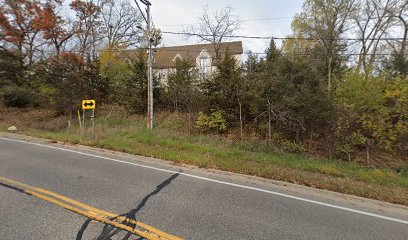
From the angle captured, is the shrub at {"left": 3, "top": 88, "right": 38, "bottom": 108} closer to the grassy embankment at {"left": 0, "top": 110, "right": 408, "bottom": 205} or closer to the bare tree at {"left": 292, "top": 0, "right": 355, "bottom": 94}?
the grassy embankment at {"left": 0, "top": 110, "right": 408, "bottom": 205}

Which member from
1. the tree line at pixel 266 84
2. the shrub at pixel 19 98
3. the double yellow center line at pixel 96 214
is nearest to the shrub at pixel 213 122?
the tree line at pixel 266 84

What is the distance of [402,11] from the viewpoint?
19.1 m

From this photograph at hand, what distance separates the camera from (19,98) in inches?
848

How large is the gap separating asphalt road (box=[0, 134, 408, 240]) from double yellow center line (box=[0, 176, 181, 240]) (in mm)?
118

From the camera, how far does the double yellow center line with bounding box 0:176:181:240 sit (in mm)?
3189

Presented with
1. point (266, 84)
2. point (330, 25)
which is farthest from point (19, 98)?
point (330, 25)

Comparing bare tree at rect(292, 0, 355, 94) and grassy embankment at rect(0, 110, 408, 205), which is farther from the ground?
bare tree at rect(292, 0, 355, 94)

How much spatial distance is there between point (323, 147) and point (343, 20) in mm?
13730

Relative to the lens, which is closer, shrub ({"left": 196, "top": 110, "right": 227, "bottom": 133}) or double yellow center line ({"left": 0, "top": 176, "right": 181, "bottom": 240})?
double yellow center line ({"left": 0, "top": 176, "right": 181, "bottom": 240})

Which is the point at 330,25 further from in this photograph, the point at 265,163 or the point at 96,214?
the point at 96,214

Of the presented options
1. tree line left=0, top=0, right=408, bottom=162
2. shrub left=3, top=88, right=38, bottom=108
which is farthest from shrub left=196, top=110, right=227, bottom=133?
shrub left=3, top=88, right=38, bottom=108

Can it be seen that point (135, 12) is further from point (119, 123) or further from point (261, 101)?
point (261, 101)

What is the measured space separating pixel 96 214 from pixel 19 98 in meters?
24.6

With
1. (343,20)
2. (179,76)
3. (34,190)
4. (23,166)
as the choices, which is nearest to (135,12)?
(179,76)
